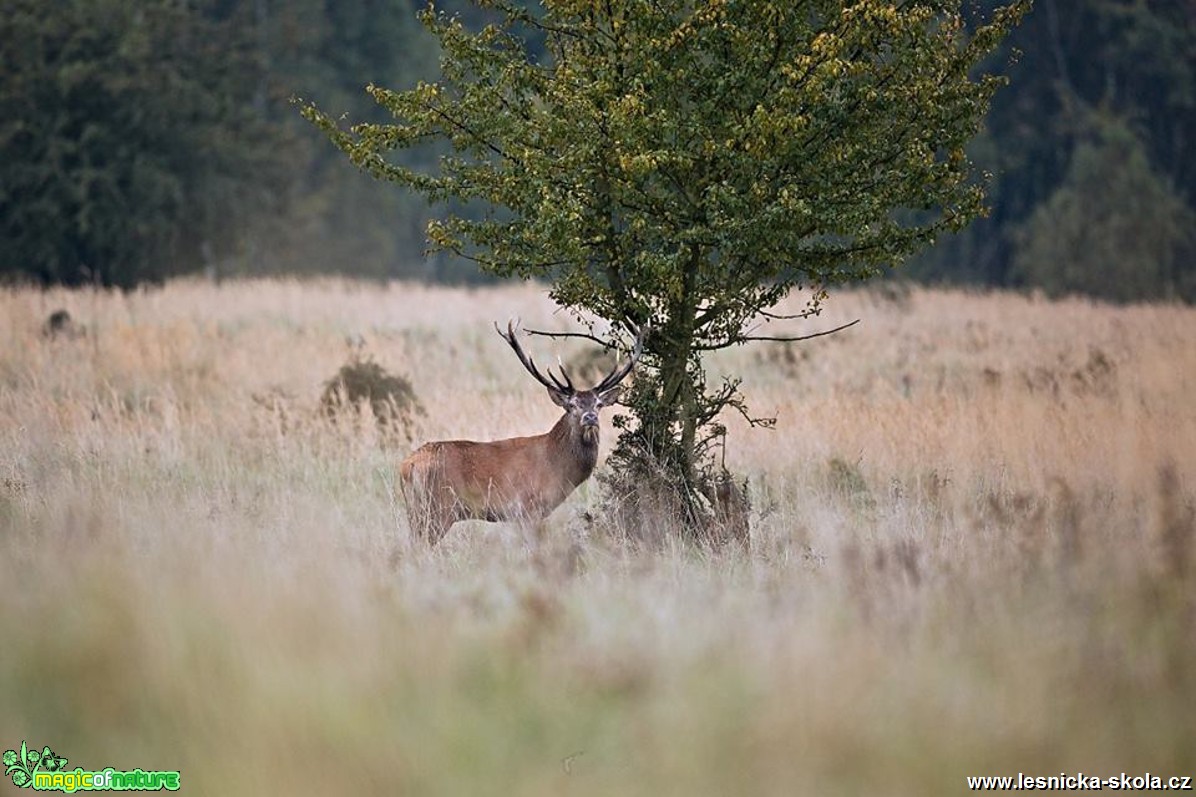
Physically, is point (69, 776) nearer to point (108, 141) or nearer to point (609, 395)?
point (609, 395)

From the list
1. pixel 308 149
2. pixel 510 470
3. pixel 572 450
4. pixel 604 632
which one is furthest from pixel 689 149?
pixel 308 149

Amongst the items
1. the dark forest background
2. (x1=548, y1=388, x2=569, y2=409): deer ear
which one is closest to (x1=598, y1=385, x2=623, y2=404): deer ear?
(x1=548, y1=388, x2=569, y2=409): deer ear

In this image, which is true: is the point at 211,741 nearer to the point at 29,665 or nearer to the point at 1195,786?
the point at 29,665

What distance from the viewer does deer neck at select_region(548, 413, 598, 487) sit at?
32.1ft

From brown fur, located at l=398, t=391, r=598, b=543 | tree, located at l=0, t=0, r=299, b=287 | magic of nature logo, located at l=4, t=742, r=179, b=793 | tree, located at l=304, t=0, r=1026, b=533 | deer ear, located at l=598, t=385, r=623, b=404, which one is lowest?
magic of nature logo, located at l=4, t=742, r=179, b=793

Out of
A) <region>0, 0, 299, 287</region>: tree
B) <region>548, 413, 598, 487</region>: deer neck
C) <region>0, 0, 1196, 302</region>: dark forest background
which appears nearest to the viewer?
<region>548, 413, 598, 487</region>: deer neck

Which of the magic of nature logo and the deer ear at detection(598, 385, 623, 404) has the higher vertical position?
the deer ear at detection(598, 385, 623, 404)

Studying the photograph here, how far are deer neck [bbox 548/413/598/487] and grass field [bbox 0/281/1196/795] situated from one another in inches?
16.1

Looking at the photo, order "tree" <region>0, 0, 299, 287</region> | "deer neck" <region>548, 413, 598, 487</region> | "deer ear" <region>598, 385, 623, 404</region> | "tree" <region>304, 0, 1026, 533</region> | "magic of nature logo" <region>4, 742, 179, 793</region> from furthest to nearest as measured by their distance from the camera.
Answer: "tree" <region>0, 0, 299, 287</region>
"deer neck" <region>548, 413, 598, 487</region>
"deer ear" <region>598, 385, 623, 404</region>
"tree" <region>304, 0, 1026, 533</region>
"magic of nature logo" <region>4, 742, 179, 793</region>

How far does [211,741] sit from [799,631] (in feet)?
7.52

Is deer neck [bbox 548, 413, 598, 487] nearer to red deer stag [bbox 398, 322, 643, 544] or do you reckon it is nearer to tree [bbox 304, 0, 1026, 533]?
red deer stag [bbox 398, 322, 643, 544]

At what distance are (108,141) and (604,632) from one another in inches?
1248

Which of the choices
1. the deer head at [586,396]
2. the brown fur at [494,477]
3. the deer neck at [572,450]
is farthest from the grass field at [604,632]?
the deer head at [586,396]

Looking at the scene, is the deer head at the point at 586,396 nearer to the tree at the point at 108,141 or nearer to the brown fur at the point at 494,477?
the brown fur at the point at 494,477
